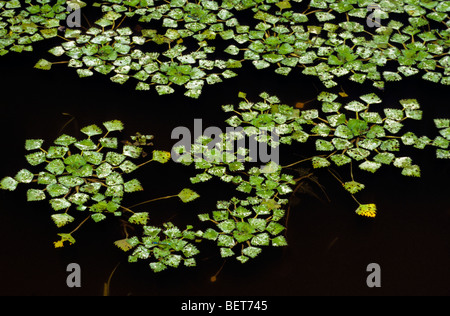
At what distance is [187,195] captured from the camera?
6.39ft

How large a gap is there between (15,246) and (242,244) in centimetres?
77

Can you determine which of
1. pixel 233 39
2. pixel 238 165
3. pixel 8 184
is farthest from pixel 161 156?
pixel 233 39

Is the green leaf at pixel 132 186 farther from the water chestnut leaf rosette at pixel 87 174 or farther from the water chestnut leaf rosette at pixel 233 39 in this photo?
the water chestnut leaf rosette at pixel 233 39

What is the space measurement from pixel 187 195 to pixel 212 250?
26cm

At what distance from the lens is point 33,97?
92.5 inches

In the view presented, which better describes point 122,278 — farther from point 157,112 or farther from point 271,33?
point 271,33

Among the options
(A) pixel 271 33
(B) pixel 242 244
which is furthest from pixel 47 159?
(A) pixel 271 33

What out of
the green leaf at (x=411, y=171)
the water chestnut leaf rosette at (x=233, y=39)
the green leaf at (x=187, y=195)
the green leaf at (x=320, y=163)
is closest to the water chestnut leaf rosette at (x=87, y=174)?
the green leaf at (x=187, y=195)

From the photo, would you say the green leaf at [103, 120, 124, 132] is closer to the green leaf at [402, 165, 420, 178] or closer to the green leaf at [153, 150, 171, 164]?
the green leaf at [153, 150, 171, 164]

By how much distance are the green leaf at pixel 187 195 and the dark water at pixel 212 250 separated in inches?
1.2

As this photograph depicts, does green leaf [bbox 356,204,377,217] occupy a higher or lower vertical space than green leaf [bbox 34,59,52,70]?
lower

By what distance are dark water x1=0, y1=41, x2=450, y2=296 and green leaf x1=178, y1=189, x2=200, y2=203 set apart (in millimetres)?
A: 31

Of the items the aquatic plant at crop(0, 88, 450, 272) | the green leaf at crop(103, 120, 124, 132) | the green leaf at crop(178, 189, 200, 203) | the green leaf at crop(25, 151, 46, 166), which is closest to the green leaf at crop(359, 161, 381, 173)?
the aquatic plant at crop(0, 88, 450, 272)

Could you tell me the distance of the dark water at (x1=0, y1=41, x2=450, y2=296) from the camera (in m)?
1.71
